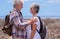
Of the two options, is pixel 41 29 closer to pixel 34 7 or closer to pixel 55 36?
pixel 34 7

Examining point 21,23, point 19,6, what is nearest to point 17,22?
point 21,23

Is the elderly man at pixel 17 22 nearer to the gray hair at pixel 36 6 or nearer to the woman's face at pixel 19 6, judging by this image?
the woman's face at pixel 19 6

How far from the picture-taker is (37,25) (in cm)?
556

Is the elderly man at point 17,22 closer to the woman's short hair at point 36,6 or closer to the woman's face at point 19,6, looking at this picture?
the woman's face at point 19,6

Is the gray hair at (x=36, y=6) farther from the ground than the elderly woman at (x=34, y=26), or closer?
farther from the ground

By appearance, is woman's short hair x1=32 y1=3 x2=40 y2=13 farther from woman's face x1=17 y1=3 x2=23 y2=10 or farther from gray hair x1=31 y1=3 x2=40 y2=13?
woman's face x1=17 y1=3 x2=23 y2=10

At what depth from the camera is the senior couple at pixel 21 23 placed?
5.48 metres

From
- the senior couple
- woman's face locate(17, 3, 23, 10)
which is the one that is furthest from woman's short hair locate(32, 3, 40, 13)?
woman's face locate(17, 3, 23, 10)

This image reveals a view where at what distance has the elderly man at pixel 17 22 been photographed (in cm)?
547

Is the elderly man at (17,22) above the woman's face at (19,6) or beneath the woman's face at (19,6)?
beneath

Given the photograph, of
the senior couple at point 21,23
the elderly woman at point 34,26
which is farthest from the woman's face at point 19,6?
the elderly woman at point 34,26

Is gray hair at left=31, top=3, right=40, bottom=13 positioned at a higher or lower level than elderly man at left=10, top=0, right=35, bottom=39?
higher

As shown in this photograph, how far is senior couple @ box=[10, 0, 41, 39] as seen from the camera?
5480mm

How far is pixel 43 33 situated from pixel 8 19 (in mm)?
659
